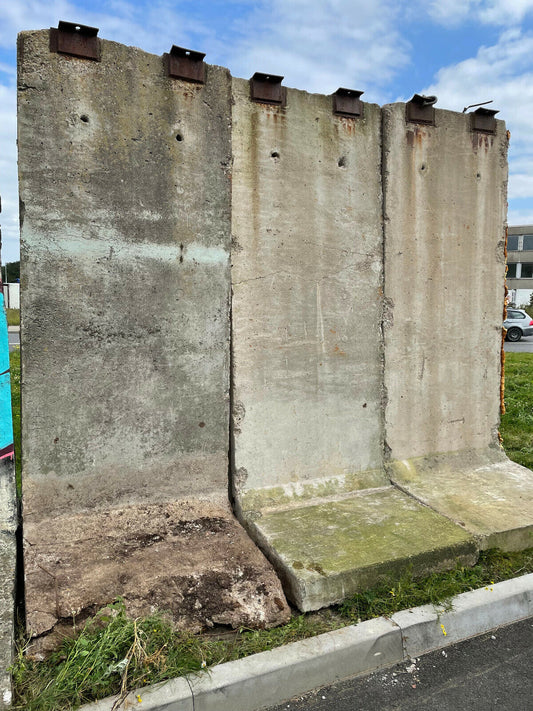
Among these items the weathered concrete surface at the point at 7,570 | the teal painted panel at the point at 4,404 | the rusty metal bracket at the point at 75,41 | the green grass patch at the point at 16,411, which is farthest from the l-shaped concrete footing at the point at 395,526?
the rusty metal bracket at the point at 75,41

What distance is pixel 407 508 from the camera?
3607mm

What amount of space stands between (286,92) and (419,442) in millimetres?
2744

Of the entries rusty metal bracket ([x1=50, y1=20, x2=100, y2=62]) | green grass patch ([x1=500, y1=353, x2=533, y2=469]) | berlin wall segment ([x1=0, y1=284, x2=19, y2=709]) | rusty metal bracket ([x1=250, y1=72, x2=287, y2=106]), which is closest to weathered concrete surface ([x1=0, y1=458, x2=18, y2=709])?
berlin wall segment ([x1=0, y1=284, x2=19, y2=709])

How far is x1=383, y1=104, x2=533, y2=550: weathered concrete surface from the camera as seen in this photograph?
3955mm

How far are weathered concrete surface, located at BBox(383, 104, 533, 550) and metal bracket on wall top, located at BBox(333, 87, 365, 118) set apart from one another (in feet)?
0.83

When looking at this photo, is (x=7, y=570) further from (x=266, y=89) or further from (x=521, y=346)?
(x=521, y=346)

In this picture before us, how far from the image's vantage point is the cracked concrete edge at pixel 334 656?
220 centimetres


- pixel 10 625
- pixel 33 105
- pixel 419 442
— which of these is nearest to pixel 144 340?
pixel 33 105

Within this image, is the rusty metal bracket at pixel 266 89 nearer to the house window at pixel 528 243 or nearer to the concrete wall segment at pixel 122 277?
the concrete wall segment at pixel 122 277

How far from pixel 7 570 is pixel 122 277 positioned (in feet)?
5.60

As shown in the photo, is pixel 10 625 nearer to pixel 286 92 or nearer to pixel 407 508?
pixel 407 508

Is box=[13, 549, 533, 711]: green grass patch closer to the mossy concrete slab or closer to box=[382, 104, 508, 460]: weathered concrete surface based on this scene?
the mossy concrete slab

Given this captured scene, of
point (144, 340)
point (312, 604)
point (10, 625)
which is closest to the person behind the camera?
point (10, 625)

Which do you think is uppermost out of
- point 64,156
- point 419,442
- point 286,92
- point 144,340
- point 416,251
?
point 286,92
